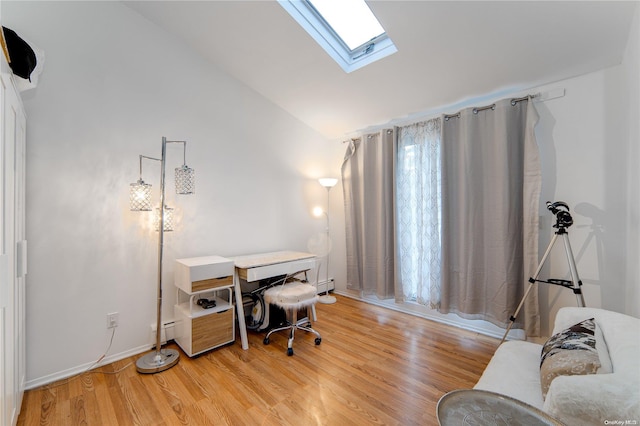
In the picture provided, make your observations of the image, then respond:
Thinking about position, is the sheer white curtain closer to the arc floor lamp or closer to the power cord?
the arc floor lamp

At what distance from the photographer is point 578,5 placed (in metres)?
1.64

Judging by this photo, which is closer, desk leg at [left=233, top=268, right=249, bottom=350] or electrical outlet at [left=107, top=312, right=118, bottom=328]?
electrical outlet at [left=107, top=312, right=118, bottom=328]

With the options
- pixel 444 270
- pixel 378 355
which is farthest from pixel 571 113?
pixel 378 355

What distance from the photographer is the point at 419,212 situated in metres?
2.98

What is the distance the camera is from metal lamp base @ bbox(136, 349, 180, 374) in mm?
1992

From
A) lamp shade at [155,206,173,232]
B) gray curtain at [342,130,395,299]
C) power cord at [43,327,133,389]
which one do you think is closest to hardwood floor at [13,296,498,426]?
power cord at [43,327,133,389]

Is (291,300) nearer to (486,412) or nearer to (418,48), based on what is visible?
(486,412)

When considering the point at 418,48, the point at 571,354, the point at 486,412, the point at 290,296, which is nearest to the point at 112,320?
the point at 290,296

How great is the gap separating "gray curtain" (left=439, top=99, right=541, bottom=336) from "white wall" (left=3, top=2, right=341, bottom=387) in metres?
2.28

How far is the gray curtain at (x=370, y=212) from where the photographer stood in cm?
323

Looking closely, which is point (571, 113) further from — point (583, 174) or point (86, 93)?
point (86, 93)

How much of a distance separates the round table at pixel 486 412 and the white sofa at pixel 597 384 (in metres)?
0.19

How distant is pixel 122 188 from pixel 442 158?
3023mm

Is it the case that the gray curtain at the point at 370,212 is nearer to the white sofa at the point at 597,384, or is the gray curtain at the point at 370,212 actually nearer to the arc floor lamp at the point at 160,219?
the white sofa at the point at 597,384
